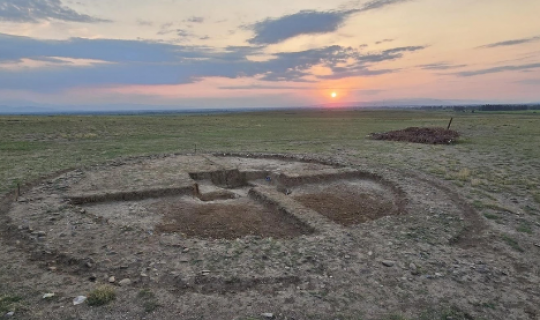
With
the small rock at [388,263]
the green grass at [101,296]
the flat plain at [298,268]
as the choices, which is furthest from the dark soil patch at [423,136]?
the green grass at [101,296]

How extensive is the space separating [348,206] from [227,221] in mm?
3876

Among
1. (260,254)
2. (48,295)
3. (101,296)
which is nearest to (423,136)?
(260,254)

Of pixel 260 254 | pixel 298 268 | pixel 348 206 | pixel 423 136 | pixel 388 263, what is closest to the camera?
pixel 298 268

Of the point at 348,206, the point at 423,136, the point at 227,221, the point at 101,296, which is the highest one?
the point at 423,136

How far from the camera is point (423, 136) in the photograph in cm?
2673

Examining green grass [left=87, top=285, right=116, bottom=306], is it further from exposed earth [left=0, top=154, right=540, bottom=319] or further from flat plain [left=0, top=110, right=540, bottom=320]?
exposed earth [left=0, top=154, right=540, bottom=319]

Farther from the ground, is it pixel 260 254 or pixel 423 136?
pixel 423 136

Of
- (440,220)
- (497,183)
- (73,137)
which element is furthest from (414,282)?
(73,137)

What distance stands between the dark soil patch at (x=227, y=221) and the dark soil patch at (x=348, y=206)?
4.63ft

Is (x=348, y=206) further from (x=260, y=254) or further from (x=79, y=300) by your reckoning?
(x=79, y=300)

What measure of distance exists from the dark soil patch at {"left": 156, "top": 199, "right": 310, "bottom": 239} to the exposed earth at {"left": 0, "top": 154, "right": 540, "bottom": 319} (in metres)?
0.04

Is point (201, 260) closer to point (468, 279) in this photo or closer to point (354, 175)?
point (468, 279)

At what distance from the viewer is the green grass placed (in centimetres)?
472

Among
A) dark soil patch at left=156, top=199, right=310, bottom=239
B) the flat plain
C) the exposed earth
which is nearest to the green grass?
the flat plain
